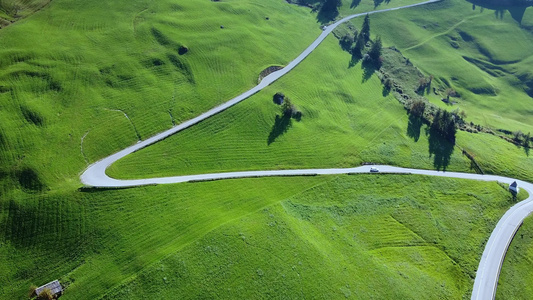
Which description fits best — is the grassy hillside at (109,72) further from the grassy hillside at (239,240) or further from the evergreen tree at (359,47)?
the evergreen tree at (359,47)

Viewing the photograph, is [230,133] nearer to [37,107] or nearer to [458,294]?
[37,107]


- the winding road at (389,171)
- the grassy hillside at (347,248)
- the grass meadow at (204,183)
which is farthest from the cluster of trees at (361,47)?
the grassy hillside at (347,248)

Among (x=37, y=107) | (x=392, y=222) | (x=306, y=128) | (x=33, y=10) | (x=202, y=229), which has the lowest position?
(x=392, y=222)

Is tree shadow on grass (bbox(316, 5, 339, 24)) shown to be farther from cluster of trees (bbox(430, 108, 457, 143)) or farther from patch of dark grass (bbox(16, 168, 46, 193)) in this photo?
patch of dark grass (bbox(16, 168, 46, 193))

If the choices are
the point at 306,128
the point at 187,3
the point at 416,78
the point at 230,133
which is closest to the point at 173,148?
the point at 230,133

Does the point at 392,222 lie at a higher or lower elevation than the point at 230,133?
lower

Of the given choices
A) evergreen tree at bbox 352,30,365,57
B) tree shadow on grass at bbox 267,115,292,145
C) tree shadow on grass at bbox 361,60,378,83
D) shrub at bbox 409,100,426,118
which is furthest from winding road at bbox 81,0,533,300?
evergreen tree at bbox 352,30,365,57

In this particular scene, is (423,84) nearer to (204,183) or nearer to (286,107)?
(286,107)
